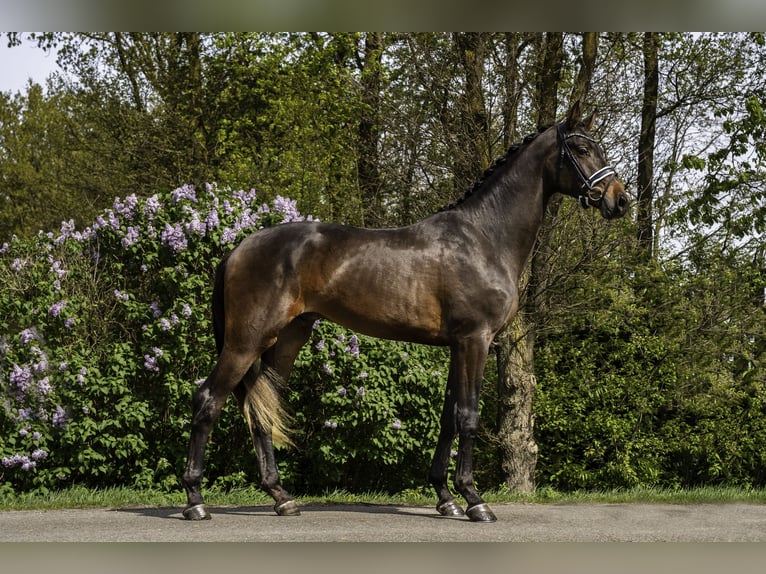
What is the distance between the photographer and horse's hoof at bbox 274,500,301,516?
22.3ft

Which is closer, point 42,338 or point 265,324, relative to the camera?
point 265,324

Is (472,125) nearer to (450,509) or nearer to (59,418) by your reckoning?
(450,509)

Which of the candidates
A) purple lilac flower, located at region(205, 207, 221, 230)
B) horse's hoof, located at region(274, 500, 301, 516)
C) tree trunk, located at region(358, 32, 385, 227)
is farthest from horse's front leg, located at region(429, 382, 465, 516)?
tree trunk, located at region(358, 32, 385, 227)

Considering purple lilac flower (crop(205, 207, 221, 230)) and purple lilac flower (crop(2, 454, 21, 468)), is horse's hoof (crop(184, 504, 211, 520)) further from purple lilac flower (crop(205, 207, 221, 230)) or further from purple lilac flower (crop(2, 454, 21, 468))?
purple lilac flower (crop(205, 207, 221, 230))

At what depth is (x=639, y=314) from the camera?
12.0 metres

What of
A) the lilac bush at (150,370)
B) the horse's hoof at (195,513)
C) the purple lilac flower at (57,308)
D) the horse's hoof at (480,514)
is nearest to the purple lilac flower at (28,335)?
the lilac bush at (150,370)

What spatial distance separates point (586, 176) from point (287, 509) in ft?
10.6

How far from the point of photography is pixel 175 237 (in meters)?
9.20

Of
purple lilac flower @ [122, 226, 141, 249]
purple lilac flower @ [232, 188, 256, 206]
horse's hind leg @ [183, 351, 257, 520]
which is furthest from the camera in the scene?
purple lilac flower @ [232, 188, 256, 206]

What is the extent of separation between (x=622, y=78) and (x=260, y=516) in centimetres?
690

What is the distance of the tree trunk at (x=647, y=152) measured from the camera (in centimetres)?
1187

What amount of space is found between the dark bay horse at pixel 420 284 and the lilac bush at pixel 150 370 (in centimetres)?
224

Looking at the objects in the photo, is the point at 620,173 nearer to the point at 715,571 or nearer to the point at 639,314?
the point at 639,314

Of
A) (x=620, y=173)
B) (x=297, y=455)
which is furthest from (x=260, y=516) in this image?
(x=620, y=173)
